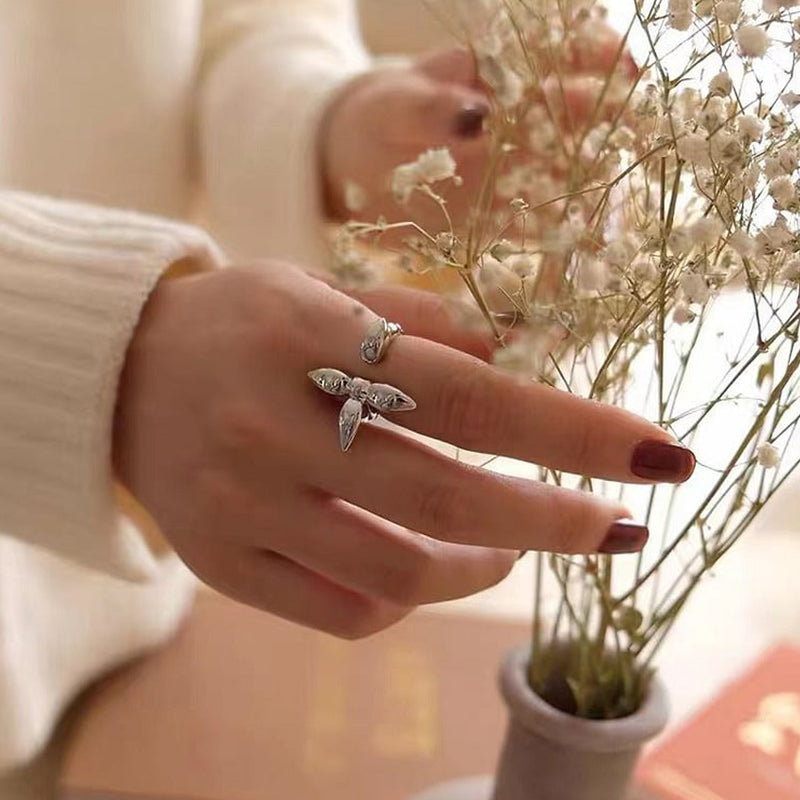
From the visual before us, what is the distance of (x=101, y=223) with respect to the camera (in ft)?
1.65

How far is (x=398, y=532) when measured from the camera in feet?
1.36

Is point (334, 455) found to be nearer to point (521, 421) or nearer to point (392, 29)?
point (521, 421)

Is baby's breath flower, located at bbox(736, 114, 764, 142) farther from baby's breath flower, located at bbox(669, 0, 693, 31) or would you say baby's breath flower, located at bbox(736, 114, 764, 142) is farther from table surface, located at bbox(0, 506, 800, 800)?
table surface, located at bbox(0, 506, 800, 800)

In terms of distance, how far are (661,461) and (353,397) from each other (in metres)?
0.10

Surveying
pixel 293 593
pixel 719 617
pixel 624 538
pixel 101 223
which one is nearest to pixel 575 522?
pixel 624 538

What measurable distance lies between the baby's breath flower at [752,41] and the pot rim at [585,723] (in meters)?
0.26

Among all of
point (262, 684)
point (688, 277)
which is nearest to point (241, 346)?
point (688, 277)

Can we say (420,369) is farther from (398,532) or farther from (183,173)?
(183,173)

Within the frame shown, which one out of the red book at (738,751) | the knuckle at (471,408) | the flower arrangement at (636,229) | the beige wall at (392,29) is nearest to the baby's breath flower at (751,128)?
the flower arrangement at (636,229)

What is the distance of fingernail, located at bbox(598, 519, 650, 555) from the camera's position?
1.23ft

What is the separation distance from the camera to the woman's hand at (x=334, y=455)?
36 centimetres

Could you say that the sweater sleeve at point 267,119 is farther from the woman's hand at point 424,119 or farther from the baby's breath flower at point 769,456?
the baby's breath flower at point 769,456

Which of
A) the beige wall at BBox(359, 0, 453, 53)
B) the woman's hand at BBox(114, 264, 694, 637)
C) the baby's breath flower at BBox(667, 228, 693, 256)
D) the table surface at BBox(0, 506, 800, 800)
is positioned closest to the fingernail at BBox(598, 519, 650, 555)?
the woman's hand at BBox(114, 264, 694, 637)

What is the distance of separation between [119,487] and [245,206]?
0.38m
